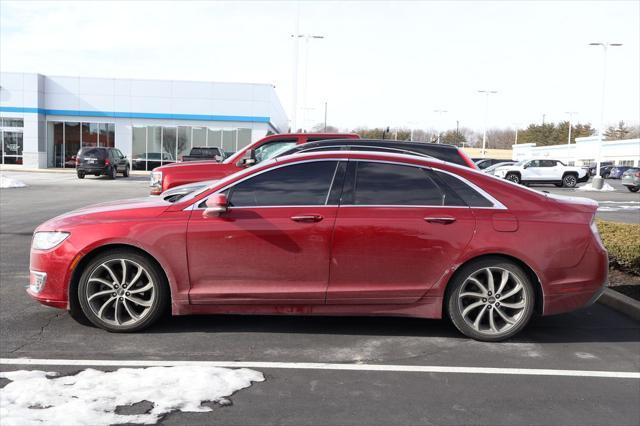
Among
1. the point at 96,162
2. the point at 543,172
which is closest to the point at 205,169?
the point at 96,162

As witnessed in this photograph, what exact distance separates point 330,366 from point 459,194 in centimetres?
191

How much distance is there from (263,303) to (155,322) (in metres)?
1.04

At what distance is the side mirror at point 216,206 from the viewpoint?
15.6 ft

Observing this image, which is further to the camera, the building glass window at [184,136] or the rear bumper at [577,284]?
the building glass window at [184,136]

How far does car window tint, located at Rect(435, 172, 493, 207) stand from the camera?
501cm

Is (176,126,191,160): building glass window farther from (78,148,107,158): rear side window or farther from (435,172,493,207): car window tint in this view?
(435,172,493,207): car window tint

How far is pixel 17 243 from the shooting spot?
9367mm

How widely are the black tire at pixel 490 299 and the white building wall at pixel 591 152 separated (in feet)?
207

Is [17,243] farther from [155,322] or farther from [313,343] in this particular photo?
[313,343]

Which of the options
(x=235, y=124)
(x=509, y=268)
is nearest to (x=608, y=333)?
(x=509, y=268)

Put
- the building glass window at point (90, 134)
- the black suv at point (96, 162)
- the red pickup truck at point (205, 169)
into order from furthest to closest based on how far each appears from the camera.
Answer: the building glass window at point (90, 134)
the black suv at point (96, 162)
the red pickup truck at point (205, 169)

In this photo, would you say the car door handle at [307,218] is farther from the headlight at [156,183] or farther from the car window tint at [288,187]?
the headlight at [156,183]

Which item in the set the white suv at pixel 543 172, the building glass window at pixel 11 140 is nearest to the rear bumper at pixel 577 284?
the white suv at pixel 543 172

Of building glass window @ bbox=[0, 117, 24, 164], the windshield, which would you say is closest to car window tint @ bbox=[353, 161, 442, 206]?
the windshield
